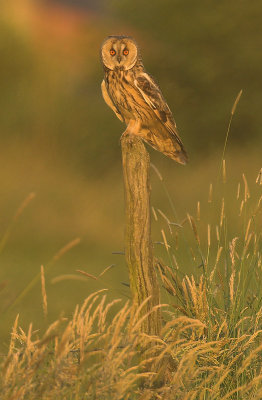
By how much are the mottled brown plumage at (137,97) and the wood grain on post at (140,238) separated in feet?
5.00

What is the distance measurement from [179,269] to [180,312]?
299 mm

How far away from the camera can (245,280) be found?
4.09 meters

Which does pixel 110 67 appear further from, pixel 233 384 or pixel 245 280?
pixel 233 384

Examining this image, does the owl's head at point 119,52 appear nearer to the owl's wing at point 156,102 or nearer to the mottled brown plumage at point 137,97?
the mottled brown plumage at point 137,97

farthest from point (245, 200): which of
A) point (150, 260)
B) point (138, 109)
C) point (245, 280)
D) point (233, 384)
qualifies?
point (138, 109)

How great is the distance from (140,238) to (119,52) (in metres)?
2.27

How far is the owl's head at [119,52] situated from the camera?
5.45 meters

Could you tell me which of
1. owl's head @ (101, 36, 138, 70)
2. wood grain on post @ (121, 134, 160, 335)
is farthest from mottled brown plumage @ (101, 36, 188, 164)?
wood grain on post @ (121, 134, 160, 335)

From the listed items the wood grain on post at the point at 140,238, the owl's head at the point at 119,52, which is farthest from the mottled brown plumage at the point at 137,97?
the wood grain on post at the point at 140,238

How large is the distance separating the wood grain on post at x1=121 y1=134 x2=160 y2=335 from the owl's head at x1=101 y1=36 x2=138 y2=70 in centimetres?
178

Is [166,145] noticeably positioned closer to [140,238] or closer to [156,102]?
[156,102]

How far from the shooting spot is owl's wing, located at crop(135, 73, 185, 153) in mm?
5363

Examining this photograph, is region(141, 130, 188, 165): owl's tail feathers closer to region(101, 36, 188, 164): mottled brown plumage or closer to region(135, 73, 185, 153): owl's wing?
region(101, 36, 188, 164): mottled brown plumage

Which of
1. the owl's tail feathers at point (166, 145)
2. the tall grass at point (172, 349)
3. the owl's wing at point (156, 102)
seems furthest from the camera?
the owl's tail feathers at point (166, 145)
